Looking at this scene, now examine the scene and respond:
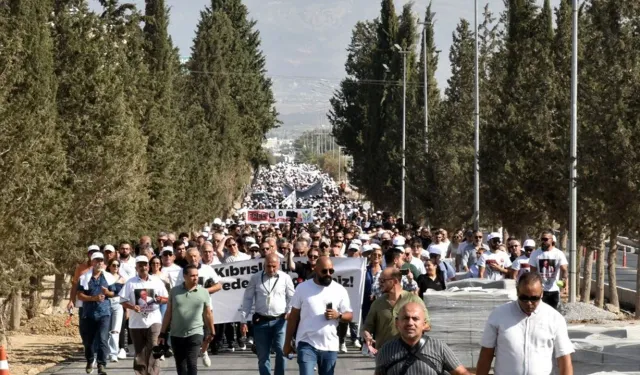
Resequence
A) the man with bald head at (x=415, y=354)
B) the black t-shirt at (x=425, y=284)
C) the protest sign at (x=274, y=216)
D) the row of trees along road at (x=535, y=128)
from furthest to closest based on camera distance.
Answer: the protest sign at (x=274, y=216) → the row of trees along road at (x=535, y=128) → the black t-shirt at (x=425, y=284) → the man with bald head at (x=415, y=354)

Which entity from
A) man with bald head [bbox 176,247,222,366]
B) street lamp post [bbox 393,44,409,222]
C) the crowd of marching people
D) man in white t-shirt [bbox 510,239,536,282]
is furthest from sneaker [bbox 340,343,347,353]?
street lamp post [bbox 393,44,409,222]

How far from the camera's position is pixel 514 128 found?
3912cm

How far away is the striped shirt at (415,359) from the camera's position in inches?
345

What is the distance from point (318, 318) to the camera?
13305 mm

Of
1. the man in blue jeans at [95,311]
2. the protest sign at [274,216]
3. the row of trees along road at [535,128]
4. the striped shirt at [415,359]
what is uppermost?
the row of trees along road at [535,128]

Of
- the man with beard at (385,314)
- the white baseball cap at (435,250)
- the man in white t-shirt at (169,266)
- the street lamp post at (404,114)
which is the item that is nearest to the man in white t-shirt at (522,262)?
the white baseball cap at (435,250)

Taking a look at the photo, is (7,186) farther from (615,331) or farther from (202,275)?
(615,331)

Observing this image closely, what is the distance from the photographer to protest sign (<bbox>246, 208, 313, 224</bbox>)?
50.6 meters

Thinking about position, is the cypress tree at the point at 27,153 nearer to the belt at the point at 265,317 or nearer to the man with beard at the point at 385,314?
the belt at the point at 265,317

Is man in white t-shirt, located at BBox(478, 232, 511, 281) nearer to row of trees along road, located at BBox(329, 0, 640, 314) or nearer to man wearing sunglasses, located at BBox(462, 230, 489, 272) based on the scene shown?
man wearing sunglasses, located at BBox(462, 230, 489, 272)

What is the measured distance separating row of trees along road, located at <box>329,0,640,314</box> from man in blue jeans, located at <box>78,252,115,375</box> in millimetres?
12905

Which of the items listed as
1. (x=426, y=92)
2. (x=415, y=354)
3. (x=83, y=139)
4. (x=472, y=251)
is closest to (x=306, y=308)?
(x=415, y=354)

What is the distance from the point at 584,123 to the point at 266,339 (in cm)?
1718

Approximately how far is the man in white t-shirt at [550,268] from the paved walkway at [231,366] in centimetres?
252
